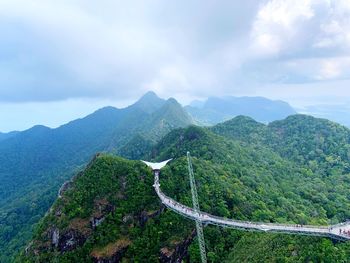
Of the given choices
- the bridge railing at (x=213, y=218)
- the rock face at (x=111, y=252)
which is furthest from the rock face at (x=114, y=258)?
the bridge railing at (x=213, y=218)

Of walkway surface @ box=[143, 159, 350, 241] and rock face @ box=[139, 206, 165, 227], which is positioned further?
rock face @ box=[139, 206, 165, 227]

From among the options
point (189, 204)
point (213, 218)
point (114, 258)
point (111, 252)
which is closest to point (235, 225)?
point (213, 218)

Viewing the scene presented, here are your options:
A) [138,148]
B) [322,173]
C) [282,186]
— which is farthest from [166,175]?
[138,148]

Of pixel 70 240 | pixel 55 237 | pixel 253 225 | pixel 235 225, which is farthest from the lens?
pixel 55 237

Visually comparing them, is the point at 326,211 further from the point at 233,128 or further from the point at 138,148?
the point at 138,148

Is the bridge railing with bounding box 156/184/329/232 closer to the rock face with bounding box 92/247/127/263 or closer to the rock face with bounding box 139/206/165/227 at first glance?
the rock face with bounding box 139/206/165/227

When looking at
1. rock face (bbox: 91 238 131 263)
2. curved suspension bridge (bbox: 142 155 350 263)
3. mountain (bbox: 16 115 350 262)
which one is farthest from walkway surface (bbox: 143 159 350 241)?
rock face (bbox: 91 238 131 263)

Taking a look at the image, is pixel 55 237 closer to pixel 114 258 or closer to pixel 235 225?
pixel 114 258
